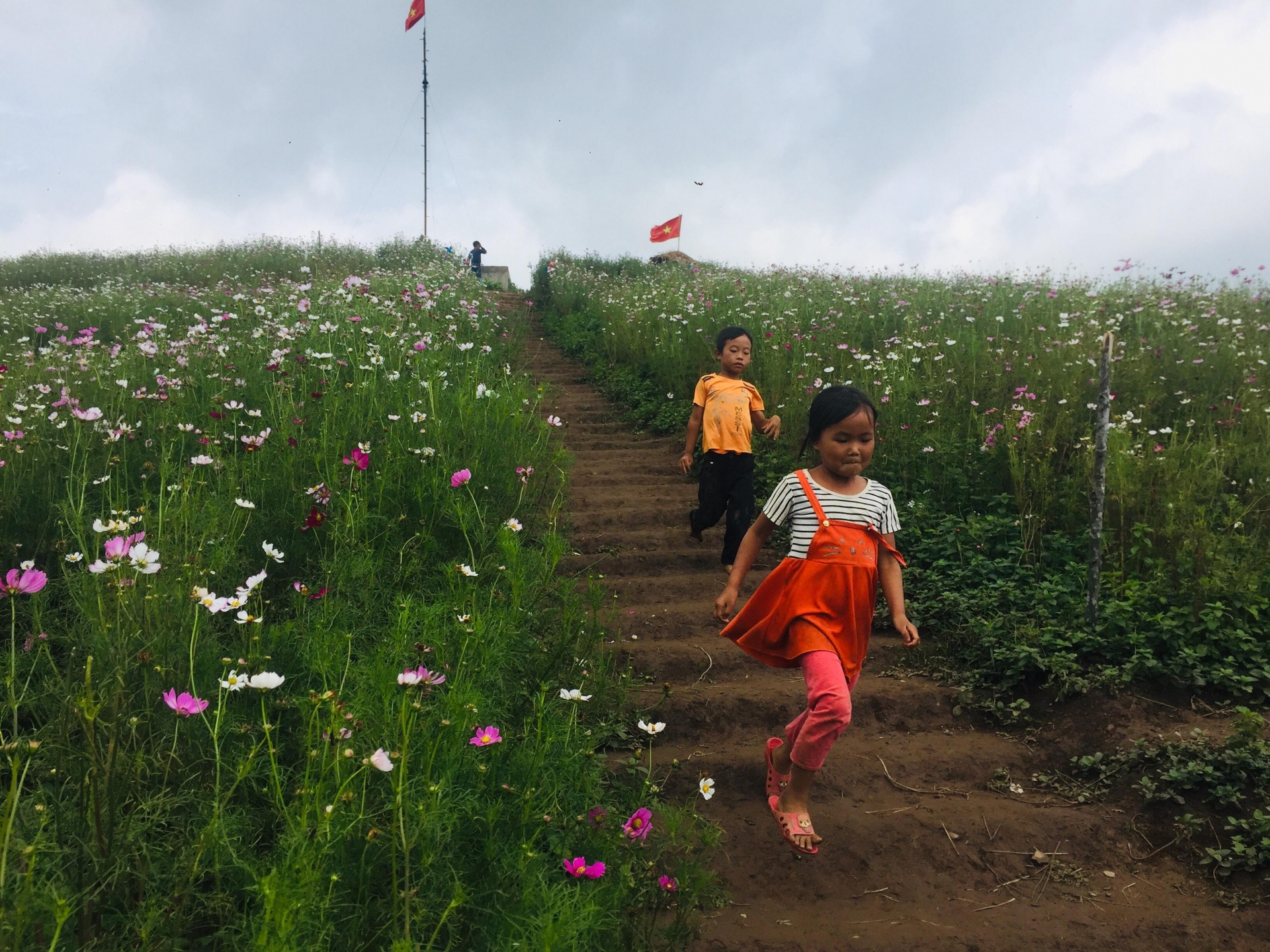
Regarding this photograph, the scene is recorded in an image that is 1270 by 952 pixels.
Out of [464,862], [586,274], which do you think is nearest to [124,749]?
[464,862]

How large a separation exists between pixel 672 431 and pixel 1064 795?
5323 millimetres

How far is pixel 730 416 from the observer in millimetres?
4668

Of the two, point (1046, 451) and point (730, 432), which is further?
point (1046, 451)

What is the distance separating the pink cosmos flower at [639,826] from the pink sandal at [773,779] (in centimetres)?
100

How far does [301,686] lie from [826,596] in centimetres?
172

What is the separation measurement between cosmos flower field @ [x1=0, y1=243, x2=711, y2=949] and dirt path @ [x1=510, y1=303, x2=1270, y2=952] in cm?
29

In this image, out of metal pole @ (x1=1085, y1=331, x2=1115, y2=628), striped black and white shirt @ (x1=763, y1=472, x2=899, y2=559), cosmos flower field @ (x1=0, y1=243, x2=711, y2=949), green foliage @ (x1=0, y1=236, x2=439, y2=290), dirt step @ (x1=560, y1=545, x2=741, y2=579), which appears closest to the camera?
cosmos flower field @ (x1=0, y1=243, x2=711, y2=949)

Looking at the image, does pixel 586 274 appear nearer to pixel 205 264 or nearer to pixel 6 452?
pixel 205 264

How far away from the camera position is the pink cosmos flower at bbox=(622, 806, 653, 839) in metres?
2.08

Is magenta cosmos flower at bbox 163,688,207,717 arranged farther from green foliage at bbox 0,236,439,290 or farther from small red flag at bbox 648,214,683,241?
small red flag at bbox 648,214,683,241

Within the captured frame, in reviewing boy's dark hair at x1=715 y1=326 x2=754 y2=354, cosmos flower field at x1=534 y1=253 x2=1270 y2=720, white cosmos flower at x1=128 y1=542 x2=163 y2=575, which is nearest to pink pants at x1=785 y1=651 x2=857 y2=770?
cosmos flower field at x1=534 y1=253 x2=1270 y2=720

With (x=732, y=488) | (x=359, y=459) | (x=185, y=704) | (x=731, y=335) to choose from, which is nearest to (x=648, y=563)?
(x=732, y=488)

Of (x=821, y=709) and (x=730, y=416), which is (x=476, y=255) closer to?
(x=730, y=416)

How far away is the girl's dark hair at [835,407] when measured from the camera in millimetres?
2744
